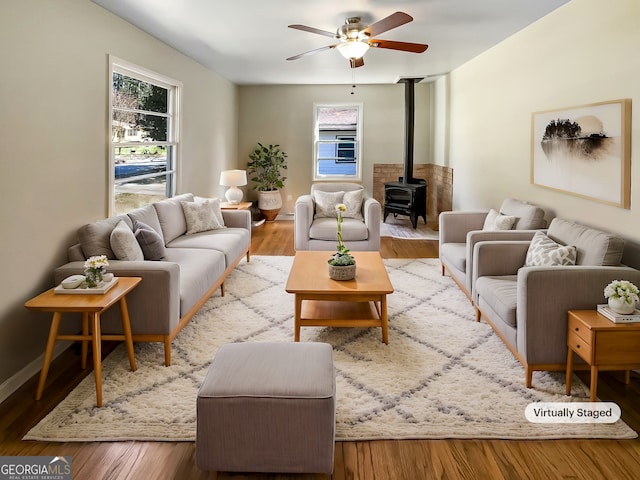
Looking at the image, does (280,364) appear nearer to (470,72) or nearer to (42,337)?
(42,337)

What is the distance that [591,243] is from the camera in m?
3.04

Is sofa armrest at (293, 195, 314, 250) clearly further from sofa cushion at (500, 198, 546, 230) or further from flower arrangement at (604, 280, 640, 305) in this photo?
flower arrangement at (604, 280, 640, 305)

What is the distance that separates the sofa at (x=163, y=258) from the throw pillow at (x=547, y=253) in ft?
8.00

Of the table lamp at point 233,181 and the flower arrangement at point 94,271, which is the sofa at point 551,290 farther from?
the table lamp at point 233,181

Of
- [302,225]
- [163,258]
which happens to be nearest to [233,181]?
[302,225]

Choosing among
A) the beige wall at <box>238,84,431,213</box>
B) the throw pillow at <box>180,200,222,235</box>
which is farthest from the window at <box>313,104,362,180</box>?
the throw pillow at <box>180,200,222,235</box>

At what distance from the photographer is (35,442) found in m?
2.21

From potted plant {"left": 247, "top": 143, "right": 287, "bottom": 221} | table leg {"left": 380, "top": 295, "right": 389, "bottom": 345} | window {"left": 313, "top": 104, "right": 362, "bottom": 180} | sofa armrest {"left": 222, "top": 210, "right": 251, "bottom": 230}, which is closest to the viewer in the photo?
table leg {"left": 380, "top": 295, "right": 389, "bottom": 345}

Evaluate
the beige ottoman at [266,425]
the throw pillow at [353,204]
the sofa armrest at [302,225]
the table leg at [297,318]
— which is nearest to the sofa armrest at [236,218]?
the sofa armrest at [302,225]

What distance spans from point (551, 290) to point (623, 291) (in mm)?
342

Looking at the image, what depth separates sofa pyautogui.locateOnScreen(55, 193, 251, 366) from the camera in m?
2.99

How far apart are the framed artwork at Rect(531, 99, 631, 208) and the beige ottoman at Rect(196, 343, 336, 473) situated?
8.24ft

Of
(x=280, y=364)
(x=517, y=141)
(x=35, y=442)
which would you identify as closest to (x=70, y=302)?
(x=35, y=442)

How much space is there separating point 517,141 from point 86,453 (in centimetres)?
458
